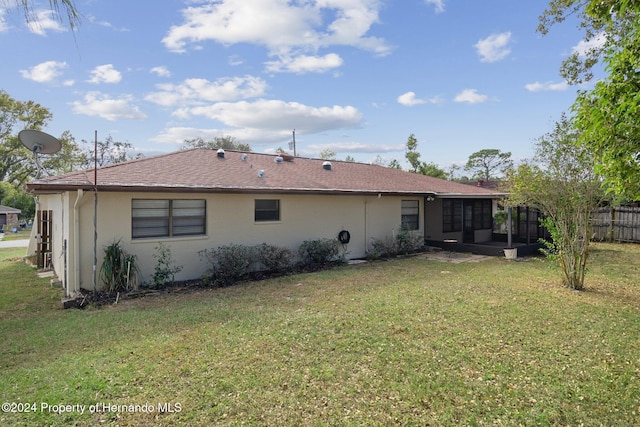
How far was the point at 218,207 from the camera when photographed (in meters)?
9.82

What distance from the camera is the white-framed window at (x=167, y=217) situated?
8.72 m

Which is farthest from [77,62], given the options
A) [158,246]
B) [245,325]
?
[158,246]

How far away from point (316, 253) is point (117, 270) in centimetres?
548

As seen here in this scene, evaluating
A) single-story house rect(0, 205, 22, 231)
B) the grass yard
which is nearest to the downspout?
the grass yard

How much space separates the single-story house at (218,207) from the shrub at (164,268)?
4.8 inches

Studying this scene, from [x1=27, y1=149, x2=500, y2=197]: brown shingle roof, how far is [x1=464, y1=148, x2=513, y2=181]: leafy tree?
160 ft

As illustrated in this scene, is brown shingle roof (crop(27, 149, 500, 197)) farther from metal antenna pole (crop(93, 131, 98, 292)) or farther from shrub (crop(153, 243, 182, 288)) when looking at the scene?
shrub (crop(153, 243, 182, 288))

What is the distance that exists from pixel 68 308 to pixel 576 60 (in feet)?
51.8

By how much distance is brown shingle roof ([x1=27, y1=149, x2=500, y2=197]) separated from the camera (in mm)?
8172

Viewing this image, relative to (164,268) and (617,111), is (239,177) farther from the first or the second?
(617,111)

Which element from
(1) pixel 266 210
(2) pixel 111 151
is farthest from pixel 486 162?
(1) pixel 266 210

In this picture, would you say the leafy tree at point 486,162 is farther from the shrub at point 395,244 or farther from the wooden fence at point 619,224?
the shrub at point 395,244

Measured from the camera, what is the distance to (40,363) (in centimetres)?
438

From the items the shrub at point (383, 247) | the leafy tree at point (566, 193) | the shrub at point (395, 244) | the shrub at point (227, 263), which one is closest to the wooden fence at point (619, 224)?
the shrub at point (395, 244)
